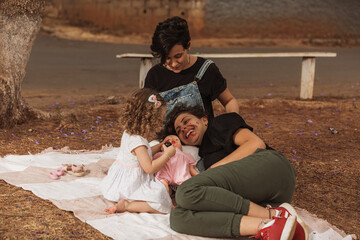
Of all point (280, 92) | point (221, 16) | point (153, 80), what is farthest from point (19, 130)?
point (221, 16)

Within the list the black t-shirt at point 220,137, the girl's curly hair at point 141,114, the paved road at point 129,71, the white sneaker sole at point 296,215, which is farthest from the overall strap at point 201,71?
the paved road at point 129,71

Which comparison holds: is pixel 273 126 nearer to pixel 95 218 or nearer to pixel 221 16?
pixel 95 218

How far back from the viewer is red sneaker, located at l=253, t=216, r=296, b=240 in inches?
104

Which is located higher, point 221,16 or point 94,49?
point 221,16

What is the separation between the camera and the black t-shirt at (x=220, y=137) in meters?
3.19

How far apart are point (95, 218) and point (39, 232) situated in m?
0.34

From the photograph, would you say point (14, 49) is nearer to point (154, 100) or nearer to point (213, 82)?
point (213, 82)

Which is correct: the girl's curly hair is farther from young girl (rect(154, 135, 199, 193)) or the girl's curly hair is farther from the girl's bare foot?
the girl's bare foot

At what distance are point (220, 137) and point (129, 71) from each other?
8.66m

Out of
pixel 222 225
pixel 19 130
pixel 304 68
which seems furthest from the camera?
pixel 304 68

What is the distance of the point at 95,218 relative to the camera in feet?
10.1

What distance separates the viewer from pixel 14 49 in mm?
5590

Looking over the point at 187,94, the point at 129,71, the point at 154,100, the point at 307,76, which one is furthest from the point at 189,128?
the point at 129,71

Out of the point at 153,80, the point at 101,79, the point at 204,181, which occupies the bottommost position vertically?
the point at 101,79
